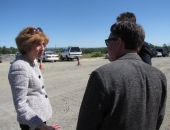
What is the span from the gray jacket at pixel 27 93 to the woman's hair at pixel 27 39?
4.3 inches

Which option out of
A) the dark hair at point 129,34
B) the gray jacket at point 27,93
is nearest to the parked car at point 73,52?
the gray jacket at point 27,93

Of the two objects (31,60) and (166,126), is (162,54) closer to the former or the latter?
(166,126)

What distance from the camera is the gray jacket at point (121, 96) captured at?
1354mm

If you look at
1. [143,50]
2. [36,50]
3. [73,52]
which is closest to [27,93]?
[36,50]

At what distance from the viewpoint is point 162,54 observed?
39.7 metres

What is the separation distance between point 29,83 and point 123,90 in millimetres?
1069

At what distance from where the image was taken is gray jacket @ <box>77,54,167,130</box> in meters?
1.35

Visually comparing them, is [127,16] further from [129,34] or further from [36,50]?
[129,34]

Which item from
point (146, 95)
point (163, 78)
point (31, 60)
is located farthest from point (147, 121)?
point (31, 60)

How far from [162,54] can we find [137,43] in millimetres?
40839

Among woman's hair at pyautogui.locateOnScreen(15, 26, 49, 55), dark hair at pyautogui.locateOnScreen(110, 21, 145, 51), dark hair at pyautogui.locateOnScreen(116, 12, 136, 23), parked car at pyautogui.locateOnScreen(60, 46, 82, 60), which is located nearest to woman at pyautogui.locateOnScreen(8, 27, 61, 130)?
woman's hair at pyautogui.locateOnScreen(15, 26, 49, 55)

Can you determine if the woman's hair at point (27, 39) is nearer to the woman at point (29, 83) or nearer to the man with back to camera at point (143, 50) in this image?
the woman at point (29, 83)

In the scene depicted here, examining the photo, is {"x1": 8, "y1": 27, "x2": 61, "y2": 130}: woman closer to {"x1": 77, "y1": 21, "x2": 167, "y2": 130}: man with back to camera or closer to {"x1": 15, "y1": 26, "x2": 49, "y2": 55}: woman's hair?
{"x1": 15, "y1": 26, "x2": 49, "y2": 55}: woman's hair

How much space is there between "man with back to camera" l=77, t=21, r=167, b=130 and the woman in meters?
0.71
